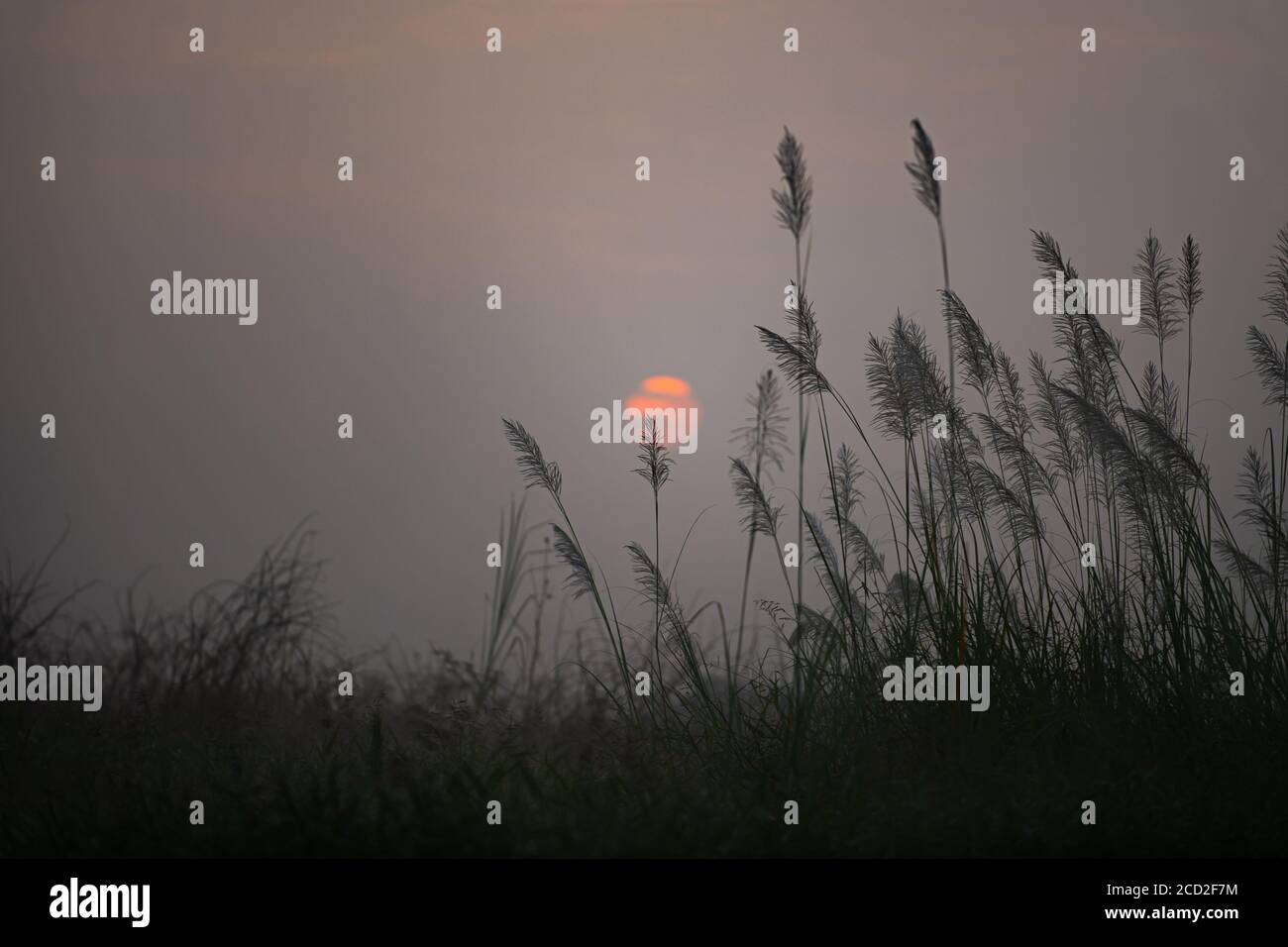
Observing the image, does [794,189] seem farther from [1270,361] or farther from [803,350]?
[1270,361]

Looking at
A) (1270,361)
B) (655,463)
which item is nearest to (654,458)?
(655,463)

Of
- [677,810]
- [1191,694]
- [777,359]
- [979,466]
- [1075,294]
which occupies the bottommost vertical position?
[677,810]

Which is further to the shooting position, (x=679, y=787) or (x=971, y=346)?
Result: (x=971, y=346)

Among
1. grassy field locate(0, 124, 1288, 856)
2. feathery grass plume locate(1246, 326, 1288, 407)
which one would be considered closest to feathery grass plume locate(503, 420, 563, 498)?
grassy field locate(0, 124, 1288, 856)

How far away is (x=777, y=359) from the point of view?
3.16m

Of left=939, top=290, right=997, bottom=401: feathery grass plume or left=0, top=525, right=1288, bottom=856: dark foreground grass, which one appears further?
left=939, top=290, right=997, bottom=401: feathery grass plume

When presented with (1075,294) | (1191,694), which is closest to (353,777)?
(1191,694)

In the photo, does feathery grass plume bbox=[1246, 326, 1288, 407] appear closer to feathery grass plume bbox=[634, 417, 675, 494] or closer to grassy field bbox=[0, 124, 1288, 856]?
grassy field bbox=[0, 124, 1288, 856]

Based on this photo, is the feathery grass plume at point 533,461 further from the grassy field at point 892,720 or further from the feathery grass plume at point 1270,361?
the feathery grass plume at point 1270,361

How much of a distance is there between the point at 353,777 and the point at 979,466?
6.84ft

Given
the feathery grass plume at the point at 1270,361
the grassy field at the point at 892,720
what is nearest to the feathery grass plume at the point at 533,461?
the grassy field at the point at 892,720
